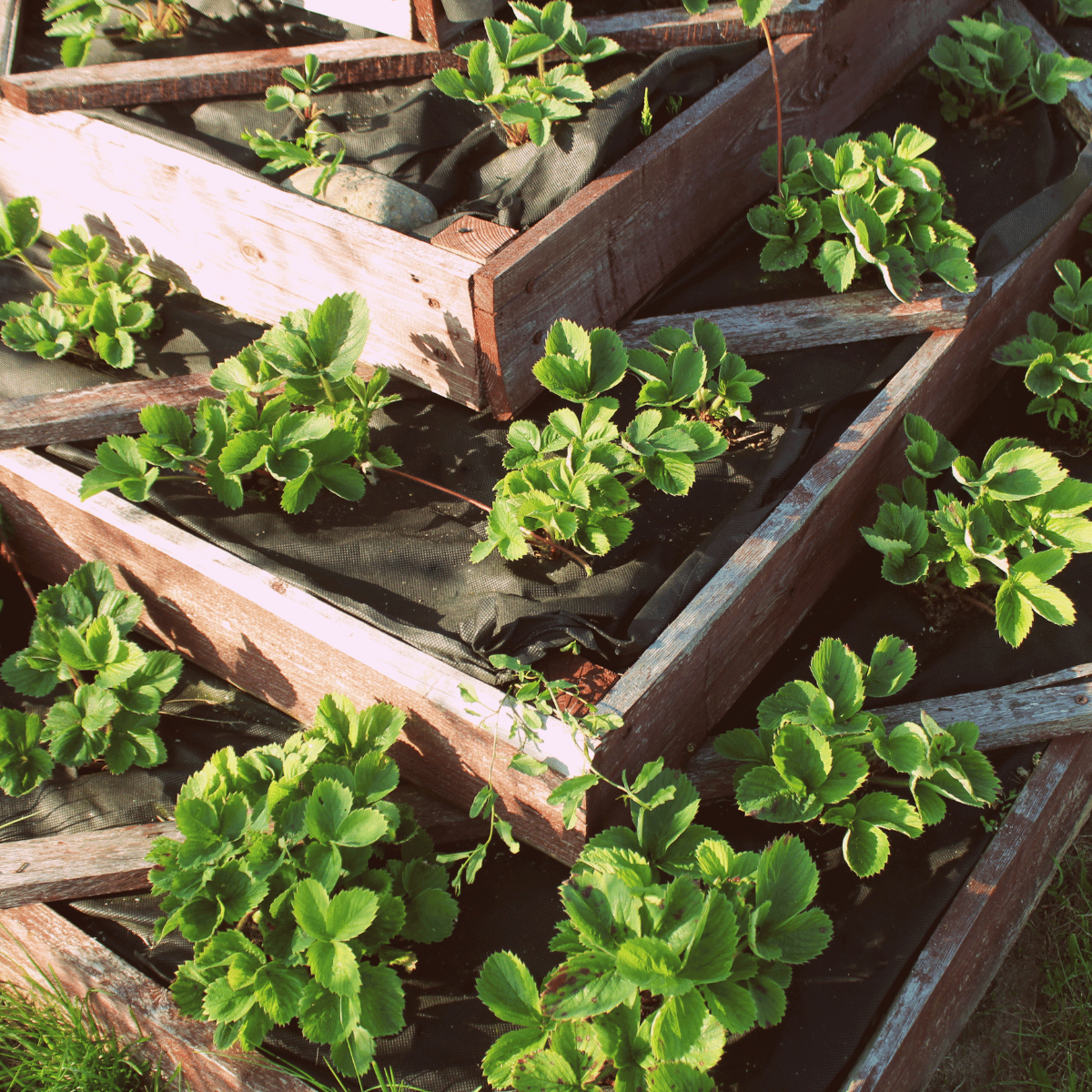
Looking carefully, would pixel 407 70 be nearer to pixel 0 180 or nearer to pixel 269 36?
pixel 269 36

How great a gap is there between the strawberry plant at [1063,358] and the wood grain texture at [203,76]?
5.89ft

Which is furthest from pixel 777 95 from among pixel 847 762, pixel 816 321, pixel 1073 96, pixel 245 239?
pixel 847 762

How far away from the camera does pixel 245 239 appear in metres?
2.46

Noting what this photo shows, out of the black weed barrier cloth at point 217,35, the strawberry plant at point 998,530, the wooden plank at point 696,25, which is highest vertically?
the wooden plank at point 696,25

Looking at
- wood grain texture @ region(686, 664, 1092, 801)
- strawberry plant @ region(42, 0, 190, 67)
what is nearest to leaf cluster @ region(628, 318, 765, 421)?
wood grain texture @ region(686, 664, 1092, 801)

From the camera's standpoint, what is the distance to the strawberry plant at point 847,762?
1.75m

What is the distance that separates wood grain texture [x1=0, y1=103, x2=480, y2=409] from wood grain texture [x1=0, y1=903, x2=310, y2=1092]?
4.83 feet

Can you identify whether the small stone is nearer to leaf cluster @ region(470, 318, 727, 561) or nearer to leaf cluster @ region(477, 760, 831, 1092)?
leaf cluster @ region(470, 318, 727, 561)

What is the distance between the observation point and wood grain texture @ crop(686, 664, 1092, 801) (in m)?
2.06

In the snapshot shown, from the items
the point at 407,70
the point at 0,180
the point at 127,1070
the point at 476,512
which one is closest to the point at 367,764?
the point at 476,512

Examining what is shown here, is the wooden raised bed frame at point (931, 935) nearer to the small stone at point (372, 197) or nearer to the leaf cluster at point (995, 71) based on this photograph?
the small stone at point (372, 197)

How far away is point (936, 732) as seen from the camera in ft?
5.98

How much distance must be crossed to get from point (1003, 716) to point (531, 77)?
1993mm

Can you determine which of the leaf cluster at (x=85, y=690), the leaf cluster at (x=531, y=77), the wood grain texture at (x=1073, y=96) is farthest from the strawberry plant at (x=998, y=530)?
the leaf cluster at (x=85, y=690)
